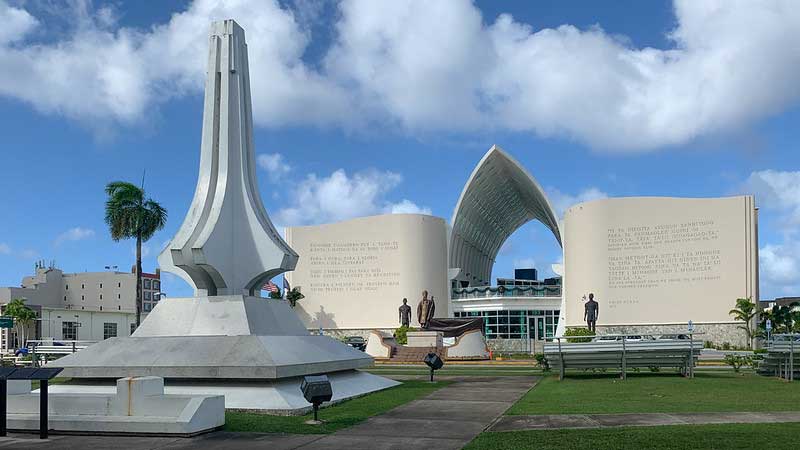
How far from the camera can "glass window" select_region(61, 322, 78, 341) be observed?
69.0 meters

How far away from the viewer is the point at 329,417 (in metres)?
11.4

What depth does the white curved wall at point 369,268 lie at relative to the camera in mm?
56906

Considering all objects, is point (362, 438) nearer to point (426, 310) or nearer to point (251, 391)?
point (251, 391)

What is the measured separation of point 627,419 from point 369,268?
156 ft

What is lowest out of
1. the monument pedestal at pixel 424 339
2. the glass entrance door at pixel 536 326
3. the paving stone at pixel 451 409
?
the glass entrance door at pixel 536 326

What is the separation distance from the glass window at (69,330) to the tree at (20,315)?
13.6 ft

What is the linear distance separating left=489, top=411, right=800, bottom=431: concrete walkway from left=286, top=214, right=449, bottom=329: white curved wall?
45.8m

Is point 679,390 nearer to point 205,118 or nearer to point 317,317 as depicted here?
point 205,118

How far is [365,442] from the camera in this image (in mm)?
9023

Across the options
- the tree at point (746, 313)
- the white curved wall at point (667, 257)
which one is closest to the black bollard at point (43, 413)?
the tree at point (746, 313)

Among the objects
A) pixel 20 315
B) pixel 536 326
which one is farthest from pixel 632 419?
pixel 20 315

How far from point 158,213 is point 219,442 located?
36126 millimetres

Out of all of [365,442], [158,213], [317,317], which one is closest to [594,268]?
[317,317]

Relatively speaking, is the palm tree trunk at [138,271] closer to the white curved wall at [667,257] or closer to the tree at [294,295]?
the tree at [294,295]
